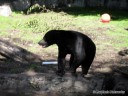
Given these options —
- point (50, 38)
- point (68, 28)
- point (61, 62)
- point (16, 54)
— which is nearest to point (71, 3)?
point (68, 28)

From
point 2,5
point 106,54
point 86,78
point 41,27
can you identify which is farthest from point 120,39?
point 2,5

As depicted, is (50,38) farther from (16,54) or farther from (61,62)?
(16,54)

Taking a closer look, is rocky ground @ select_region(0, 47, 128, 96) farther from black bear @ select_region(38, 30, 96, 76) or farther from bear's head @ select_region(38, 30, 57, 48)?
bear's head @ select_region(38, 30, 57, 48)

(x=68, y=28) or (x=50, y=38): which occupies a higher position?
(x=50, y=38)

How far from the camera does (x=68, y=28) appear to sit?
1542cm

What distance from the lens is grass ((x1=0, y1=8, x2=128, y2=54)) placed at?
42.9 feet

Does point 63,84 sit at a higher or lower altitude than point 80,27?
higher

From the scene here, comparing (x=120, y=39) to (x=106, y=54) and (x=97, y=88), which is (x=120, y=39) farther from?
(x=97, y=88)

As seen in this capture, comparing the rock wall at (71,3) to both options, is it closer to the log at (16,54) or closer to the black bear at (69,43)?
the log at (16,54)

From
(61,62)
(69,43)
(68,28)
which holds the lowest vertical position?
(68,28)

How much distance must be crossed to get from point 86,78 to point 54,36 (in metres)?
1.02

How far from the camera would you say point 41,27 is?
48.7 feet

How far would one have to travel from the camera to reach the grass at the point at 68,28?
13.1 metres

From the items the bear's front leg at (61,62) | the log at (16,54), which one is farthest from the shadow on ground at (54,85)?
the log at (16,54)
